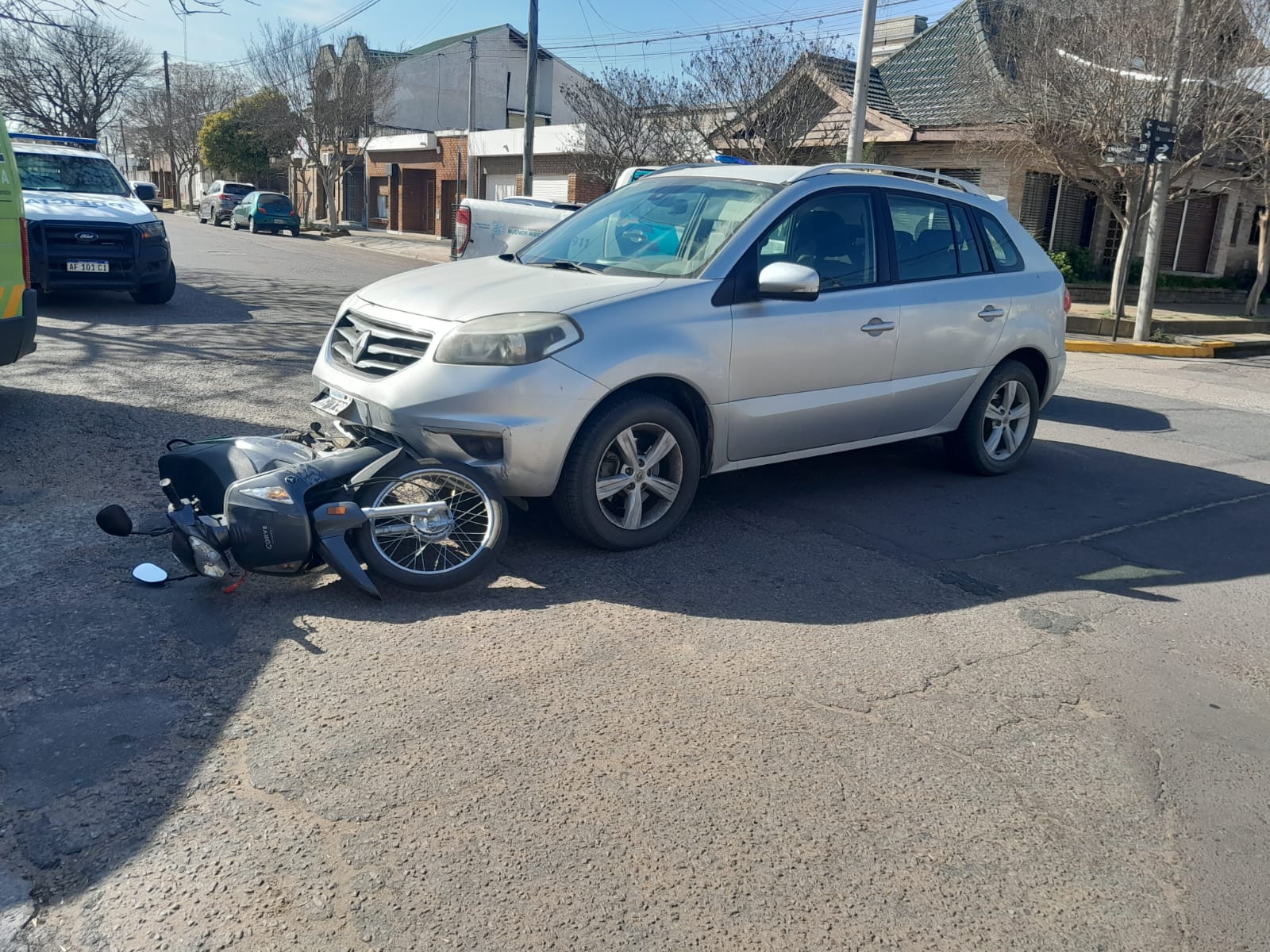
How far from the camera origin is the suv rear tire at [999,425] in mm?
6898

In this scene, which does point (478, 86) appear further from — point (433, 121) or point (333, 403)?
point (333, 403)

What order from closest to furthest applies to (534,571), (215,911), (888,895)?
(215,911) < (888,895) < (534,571)

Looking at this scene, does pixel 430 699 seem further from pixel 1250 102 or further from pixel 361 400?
pixel 1250 102

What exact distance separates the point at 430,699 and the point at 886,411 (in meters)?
3.49

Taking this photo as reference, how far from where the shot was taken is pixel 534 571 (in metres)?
4.93

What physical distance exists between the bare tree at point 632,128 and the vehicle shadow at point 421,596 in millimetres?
17783

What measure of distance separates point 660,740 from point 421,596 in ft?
4.80

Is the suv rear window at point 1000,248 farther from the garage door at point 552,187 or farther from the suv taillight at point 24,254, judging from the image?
the garage door at point 552,187

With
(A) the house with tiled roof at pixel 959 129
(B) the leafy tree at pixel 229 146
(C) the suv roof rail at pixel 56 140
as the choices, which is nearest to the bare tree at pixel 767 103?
(A) the house with tiled roof at pixel 959 129

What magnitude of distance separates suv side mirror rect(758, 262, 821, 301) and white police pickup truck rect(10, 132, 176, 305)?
29.7 ft

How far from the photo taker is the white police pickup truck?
1181cm

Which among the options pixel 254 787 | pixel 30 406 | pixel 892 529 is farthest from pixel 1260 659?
pixel 30 406

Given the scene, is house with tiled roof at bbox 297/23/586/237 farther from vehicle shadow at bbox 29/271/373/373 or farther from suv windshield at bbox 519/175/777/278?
suv windshield at bbox 519/175/777/278

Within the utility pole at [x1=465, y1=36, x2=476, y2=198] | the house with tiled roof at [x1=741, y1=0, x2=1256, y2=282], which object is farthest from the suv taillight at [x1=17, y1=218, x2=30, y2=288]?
the utility pole at [x1=465, y1=36, x2=476, y2=198]
